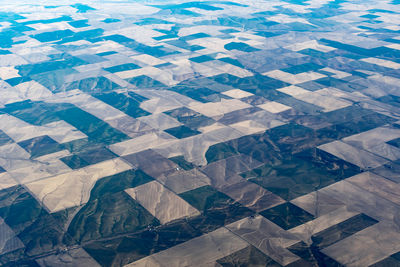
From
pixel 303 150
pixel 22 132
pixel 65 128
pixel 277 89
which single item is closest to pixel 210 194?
pixel 303 150

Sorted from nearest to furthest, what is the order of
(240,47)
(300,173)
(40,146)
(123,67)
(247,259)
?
(247,259) → (300,173) → (40,146) → (123,67) → (240,47)

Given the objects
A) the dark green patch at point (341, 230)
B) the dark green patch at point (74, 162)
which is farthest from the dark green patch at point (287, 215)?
the dark green patch at point (74, 162)

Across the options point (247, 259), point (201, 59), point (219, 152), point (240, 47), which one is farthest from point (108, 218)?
point (240, 47)

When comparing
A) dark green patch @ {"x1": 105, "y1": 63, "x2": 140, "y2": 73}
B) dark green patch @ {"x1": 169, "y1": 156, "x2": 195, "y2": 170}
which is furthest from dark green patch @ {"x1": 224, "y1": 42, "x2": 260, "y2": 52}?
dark green patch @ {"x1": 169, "y1": 156, "x2": 195, "y2": 170}

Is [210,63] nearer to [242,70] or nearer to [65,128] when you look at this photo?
[242,70]

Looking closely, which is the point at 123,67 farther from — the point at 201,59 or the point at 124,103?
the point at 124,103

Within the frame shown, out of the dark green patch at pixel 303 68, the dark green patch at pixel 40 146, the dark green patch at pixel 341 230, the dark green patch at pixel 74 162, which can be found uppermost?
the dark green patch at pixel 341 230

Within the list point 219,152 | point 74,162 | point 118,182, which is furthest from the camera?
point 219,152

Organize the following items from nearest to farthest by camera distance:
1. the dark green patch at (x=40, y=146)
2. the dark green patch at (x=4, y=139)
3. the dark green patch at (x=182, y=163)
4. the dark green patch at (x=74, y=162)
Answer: the dark green patch at (x=182, y=163), the dark green patch at (x=74, y=162), the dark green patch at (x=40, y=146), the dark green patch at (x=4, y=139)

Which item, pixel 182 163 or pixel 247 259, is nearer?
pixel 247 259

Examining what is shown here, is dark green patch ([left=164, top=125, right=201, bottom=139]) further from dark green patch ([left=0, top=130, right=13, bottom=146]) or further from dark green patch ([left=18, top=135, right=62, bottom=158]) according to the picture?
dark green patch ([left=0, top=130, right=13, bottom=146])

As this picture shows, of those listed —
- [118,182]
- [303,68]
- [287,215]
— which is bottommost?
[118,182]

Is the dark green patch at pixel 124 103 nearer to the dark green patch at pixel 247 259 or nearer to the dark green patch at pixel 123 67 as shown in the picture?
the dark green patch at pixel 123 67

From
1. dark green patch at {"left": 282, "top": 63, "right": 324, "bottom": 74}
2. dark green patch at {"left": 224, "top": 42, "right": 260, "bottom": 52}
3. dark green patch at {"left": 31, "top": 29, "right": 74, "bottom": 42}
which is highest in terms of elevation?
dark green patch at {"left": 282, "top": 63, "right": 324, "bottom": 74}
